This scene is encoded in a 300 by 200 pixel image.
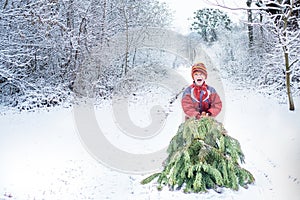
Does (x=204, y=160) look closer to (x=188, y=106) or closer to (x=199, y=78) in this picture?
(x=188, y=106)

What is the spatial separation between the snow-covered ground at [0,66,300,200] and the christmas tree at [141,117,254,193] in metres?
0.13

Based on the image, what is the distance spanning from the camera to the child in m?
3.77

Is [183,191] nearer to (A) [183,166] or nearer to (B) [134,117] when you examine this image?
(A) [183,166]

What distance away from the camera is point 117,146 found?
6633mm

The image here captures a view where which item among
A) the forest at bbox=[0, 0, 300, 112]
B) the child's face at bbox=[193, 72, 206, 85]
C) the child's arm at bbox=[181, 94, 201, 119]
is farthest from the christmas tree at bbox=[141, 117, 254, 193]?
the forest at bbox=[0, 0, 300, 112]

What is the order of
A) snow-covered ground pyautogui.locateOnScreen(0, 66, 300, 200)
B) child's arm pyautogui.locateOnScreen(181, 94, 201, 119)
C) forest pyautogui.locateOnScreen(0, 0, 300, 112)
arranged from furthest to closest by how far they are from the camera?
forest pyautogui.locateOnScreen(0, 0, 300, 112), snow-covered ground pyautogui.locateOnScreen(0, 66, 300, 200), child's arm pyautogui.locateOnScreen(181, 94, 201, 119)

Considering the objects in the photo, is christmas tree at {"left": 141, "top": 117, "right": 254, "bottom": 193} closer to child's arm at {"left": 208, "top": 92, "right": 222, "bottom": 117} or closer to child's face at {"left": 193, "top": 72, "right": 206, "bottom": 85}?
child's arm at {"left": 208, "top": 92, "right": 222, "bottom": 117}

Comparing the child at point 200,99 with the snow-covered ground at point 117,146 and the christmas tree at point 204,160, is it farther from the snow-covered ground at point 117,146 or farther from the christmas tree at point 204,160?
the snow-covered ground at point 117,146

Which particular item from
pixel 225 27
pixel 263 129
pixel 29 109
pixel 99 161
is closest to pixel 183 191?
pixel 99 161

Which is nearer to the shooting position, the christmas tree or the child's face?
the christmas tree

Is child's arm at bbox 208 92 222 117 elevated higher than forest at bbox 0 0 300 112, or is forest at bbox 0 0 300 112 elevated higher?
forest at bbox 0 0 300 112

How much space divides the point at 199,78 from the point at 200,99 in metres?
0.24

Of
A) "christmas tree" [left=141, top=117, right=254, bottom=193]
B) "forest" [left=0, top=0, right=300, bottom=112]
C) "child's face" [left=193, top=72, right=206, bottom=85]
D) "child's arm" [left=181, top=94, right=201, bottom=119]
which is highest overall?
"forest" [left=0, top=0, right=300, bottom=112]

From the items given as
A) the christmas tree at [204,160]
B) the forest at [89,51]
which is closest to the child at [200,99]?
the christmas tree at [204,160]
